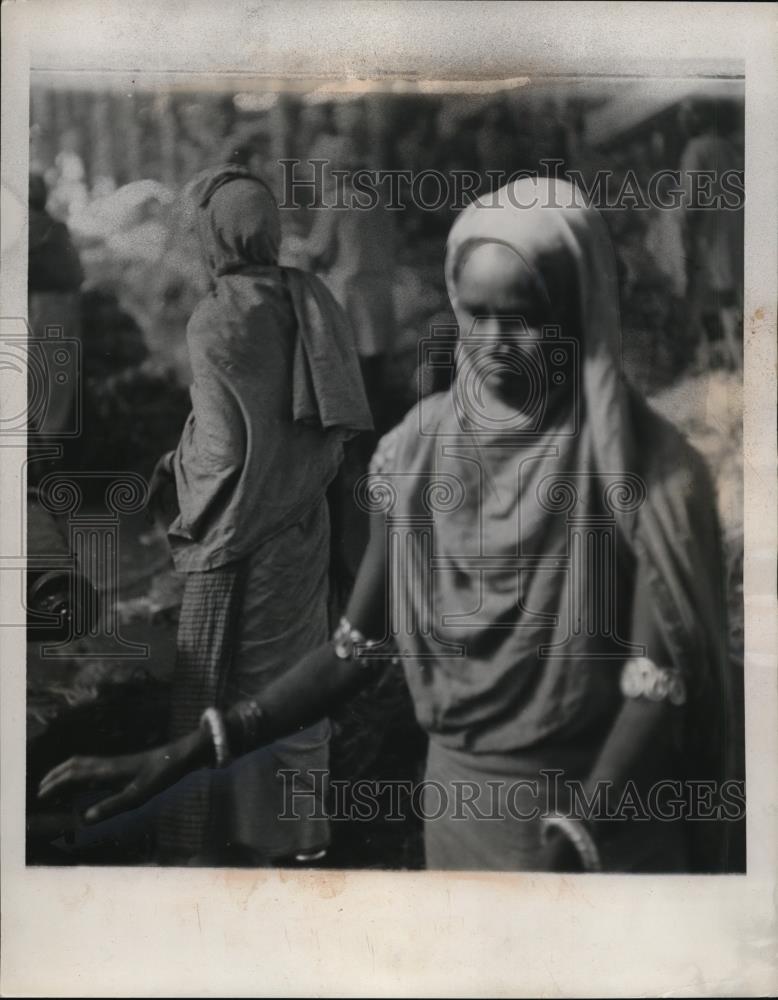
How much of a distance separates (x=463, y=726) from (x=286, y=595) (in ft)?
2.17

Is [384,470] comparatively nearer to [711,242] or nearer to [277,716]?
[277,716]

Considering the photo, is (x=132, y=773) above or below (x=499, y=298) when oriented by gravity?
below

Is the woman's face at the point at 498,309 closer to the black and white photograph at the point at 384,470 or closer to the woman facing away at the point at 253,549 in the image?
the black and white photograph at the point at 384,470

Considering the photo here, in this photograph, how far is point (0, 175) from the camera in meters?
2.95

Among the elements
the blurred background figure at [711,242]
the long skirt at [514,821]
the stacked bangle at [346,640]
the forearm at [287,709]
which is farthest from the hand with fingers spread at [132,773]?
the blurred background figure at [711,242]

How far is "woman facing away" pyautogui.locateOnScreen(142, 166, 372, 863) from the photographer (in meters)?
2.88

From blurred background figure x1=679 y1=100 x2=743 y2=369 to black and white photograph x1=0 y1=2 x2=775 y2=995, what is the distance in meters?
0.01

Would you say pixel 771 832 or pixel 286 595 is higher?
pixel 286 595

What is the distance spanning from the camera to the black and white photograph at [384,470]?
285cm

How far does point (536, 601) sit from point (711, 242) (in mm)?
1215

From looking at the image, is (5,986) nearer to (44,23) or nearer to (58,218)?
(58,218)

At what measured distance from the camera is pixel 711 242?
9.52 feet

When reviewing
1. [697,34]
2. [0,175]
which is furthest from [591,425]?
[0,175]

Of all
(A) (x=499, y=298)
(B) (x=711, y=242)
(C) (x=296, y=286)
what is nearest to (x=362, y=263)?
(C) (x=296, y=286)
